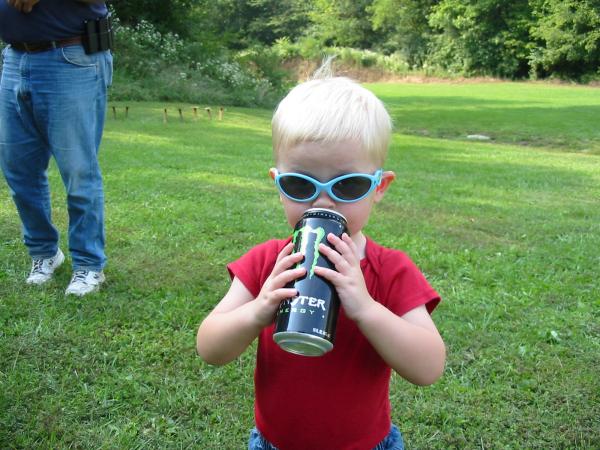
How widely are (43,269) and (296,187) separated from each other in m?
2.83

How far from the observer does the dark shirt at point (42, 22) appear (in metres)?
3.32

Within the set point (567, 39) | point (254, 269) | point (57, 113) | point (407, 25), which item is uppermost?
point (254, 269)

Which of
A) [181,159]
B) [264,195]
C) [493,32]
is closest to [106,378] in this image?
[264,195]

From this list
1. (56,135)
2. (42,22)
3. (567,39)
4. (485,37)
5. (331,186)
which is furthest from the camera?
(485,37)

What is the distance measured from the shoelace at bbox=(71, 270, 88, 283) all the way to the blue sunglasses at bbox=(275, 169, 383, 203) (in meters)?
2.49

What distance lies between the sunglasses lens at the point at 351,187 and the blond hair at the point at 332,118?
100 mm

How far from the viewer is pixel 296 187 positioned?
4.92 feet

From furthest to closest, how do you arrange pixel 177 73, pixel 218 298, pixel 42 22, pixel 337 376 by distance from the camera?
pixel 177 73 < pixel 218 298 < pixel 42 22 < pixel 337 376

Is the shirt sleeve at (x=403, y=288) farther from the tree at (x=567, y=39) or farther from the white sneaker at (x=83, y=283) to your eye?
the tree at (x=567, y=39)

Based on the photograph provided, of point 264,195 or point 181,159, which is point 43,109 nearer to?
point 264,195

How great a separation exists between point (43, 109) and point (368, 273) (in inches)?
100

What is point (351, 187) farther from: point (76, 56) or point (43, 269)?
point (43, 269)

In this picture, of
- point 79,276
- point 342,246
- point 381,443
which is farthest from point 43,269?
point 342,246

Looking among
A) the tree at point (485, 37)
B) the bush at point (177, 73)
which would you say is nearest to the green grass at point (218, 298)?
the bush at point (177, 73)
